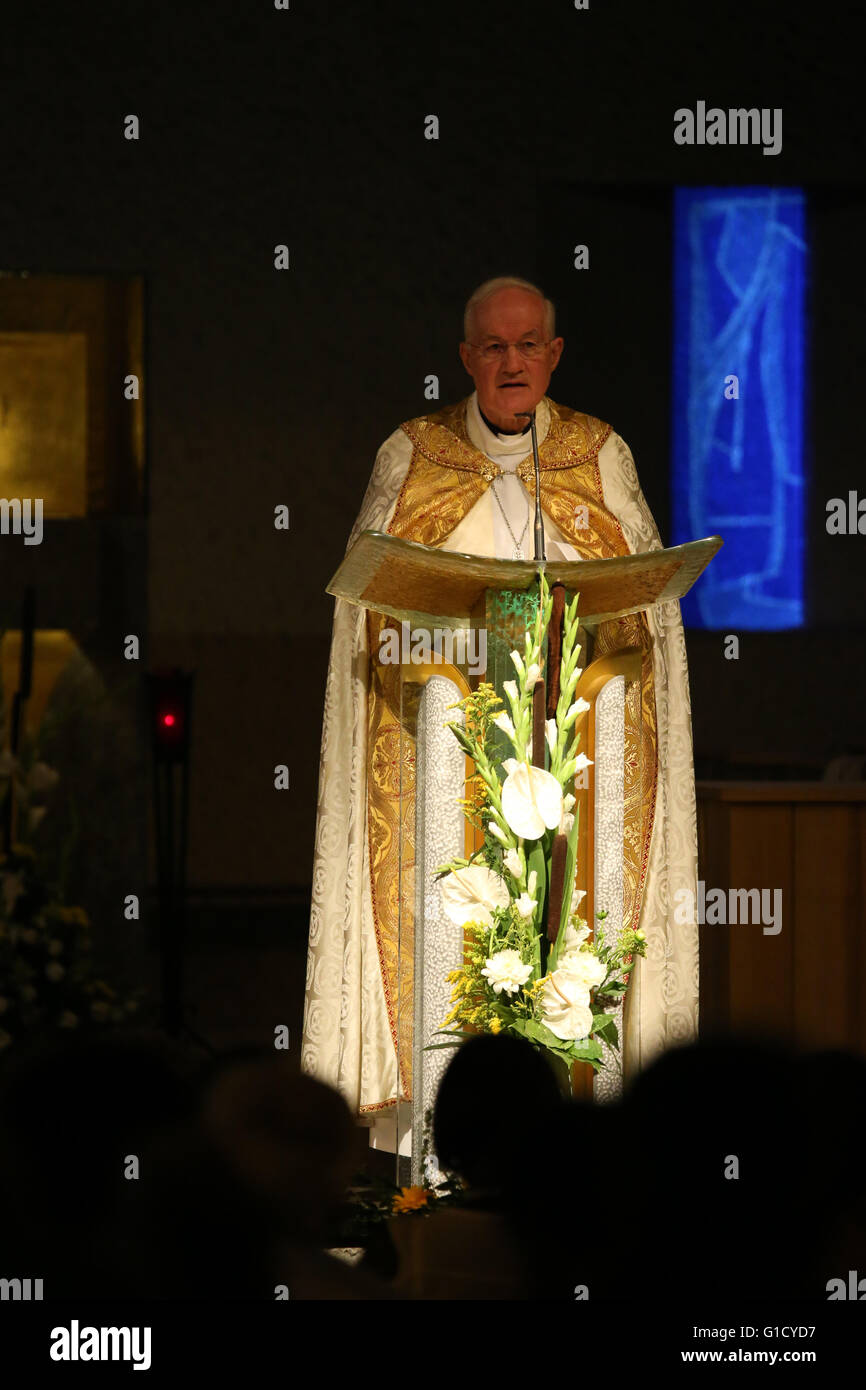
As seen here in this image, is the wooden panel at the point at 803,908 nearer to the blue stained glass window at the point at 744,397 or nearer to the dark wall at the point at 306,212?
the dark wall at the point at 306,212

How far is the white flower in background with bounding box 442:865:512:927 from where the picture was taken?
108 inches

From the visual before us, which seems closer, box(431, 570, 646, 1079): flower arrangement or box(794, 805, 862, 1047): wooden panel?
box(431, 570, 646, 1079): flower arrangement

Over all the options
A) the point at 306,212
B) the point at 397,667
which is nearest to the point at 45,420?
the point at 306,212

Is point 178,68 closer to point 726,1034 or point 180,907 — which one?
point 180,907

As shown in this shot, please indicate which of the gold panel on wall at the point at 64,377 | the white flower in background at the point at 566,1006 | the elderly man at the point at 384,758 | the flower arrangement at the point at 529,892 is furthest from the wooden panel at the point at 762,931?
the gold panel on wall at the point at 64,377

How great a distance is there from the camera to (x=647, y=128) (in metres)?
5.71

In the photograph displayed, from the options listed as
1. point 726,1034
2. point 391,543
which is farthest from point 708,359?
point 391,543

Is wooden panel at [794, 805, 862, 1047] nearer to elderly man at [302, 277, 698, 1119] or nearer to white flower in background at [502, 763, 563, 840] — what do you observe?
elderly man at [302, 277, 698, 1119]

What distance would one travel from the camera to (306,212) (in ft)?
18.6

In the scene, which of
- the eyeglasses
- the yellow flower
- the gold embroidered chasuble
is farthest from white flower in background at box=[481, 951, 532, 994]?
the eyeglasses

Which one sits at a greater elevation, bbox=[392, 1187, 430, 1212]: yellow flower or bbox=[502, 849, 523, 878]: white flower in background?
bbox=[502, 849, 523, 878]: white flower in background

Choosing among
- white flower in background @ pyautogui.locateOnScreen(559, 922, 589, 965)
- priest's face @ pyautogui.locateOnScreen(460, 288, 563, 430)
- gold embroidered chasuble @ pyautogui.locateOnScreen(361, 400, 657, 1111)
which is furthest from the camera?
gold embroidered chasuble @ pyautogui.locateOnScreen(361, 400, 657, 1111)

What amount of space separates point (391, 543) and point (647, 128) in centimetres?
347

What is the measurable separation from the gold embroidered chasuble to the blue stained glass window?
8.65 feet
